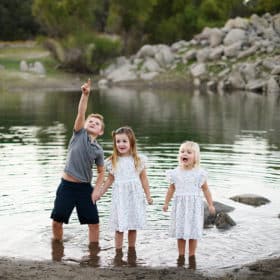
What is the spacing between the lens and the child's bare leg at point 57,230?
33.2 feet

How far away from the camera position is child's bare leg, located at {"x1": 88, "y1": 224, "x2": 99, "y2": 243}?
995 cm

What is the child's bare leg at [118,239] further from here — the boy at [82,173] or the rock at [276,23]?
the rock at [276,23]

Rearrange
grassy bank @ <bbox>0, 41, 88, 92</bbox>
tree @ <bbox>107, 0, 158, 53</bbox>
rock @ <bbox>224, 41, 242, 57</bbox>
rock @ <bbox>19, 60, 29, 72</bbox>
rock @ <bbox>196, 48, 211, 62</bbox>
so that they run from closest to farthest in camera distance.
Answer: grassy bank @ <bbox>0, 41, 88, 92</bbox>, rock @ <bbox>224, 41, 242, 57</bbox>, rock @ <bbox>19, 60, 29, 72</bbox>, rock @ <bbox>196, 48, 211, 62</bbox>, tree @ <bbox>107, 0, 158, 53</bbox>

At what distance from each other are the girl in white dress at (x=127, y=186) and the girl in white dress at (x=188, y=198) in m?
0.41

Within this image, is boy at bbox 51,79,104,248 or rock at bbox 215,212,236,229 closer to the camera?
boy at bbox 51,79,104,248

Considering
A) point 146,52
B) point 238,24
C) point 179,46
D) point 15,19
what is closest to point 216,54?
point 238,24

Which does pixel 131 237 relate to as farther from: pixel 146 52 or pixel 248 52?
pixel 146 52

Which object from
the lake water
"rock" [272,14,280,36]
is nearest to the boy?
the lake water

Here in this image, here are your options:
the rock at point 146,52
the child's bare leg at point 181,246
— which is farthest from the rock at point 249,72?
the child's bare leg at point 181,246

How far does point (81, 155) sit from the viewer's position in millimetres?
9656

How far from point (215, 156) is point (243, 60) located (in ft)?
121

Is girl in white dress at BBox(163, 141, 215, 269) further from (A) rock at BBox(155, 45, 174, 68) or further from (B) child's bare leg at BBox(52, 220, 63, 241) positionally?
(A) rock at BBox(155, 45, 174, 68)

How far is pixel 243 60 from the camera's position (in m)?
53.6

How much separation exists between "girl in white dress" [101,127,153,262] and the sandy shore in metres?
0.84
